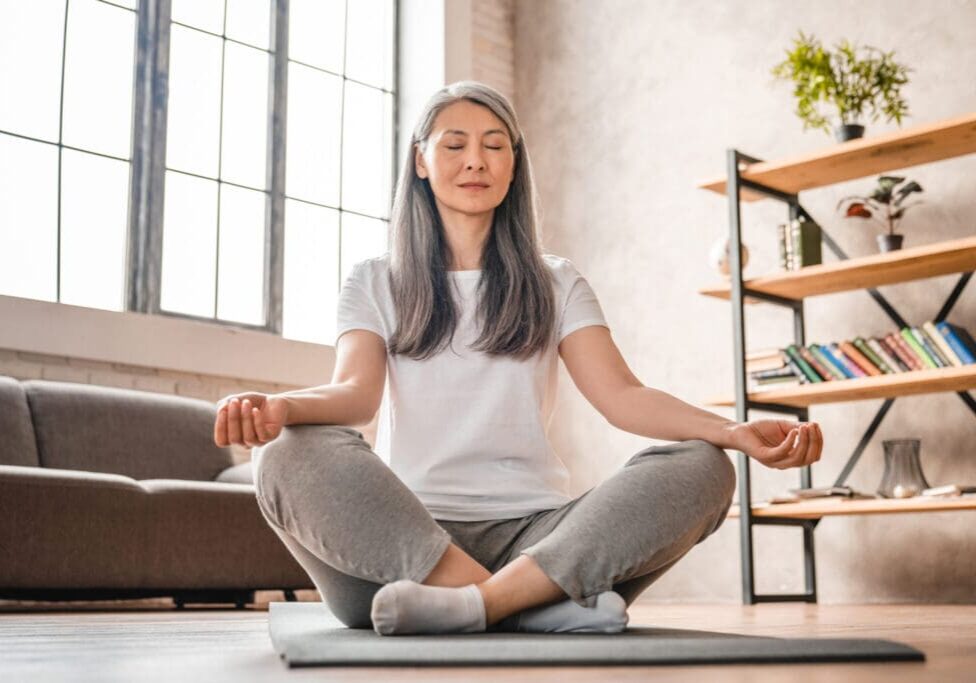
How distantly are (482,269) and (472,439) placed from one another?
0.31m

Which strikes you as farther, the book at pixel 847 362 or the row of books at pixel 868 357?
the book at pixel 847 362

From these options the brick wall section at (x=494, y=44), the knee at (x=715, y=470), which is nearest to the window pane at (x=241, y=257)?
the brick wall section at (x=494, y=44)

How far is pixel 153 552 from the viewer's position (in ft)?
10.9

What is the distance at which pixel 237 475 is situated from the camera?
390 cm

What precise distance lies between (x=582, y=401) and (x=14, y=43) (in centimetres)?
257

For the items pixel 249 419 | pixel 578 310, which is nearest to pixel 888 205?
pixel 578 310

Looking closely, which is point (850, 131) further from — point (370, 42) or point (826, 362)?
point (370, 42)

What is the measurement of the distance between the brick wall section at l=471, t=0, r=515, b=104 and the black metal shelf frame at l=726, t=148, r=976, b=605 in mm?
1717

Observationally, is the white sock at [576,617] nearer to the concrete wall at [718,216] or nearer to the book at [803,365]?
the book at [803,365]

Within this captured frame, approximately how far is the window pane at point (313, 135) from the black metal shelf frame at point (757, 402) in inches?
70.8

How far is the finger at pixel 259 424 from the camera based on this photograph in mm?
1411

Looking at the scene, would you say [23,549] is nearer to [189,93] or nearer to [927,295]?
[189,93]

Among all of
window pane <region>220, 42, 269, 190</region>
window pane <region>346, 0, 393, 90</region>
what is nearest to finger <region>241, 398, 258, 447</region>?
window pane <region>220, 42, 269, 190</region>

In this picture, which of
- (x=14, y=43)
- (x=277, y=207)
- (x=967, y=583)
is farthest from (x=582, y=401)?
(x=14, y=43)
